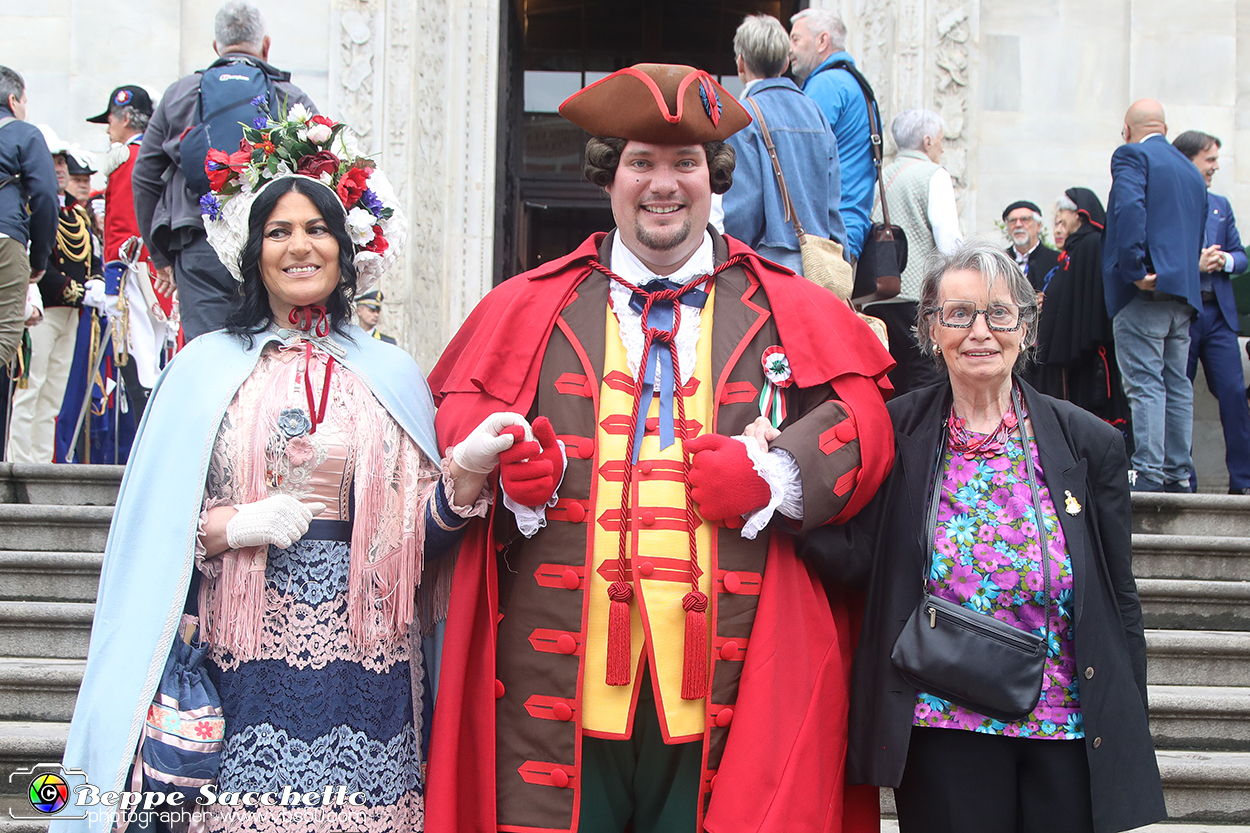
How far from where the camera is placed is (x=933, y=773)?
2.37 meters

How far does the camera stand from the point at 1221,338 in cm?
579

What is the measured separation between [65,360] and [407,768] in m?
4.94

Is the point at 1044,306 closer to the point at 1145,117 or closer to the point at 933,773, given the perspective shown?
the point at 1145,117

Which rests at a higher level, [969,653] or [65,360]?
[65,360]

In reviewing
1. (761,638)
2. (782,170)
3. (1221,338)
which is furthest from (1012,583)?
(1221,338)

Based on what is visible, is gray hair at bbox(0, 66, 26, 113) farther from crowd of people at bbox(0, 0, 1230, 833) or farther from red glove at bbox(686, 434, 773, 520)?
red glove at bbox(686, 434, 773, 520)

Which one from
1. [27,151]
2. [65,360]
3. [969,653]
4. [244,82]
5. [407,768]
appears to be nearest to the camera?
[969,653]

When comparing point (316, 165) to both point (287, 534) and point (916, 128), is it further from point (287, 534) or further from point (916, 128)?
point (916, 128)

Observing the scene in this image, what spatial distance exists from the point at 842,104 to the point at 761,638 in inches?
124

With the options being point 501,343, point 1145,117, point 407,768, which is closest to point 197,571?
point 407,768

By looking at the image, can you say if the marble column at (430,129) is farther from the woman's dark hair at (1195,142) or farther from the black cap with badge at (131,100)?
the woman's dark hair at (1195,142)

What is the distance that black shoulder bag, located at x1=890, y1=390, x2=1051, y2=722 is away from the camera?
2270 mm

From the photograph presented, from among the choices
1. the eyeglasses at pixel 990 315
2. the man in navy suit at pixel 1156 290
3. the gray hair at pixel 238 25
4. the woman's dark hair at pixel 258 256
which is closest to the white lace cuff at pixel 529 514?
the woman's dark hair at pixel 258 256

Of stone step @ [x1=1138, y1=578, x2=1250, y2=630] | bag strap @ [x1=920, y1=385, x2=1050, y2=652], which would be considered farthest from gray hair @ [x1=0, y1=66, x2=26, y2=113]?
stone step @ [x1=1138, y1=578, x2=1250, y2=630]
